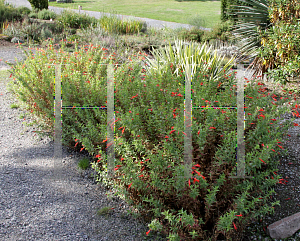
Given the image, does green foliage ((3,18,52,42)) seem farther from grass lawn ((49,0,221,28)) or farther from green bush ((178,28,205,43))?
grass lawn ((49,0,221,28))

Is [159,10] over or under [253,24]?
over

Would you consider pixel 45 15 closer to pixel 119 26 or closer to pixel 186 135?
pixel 119 26

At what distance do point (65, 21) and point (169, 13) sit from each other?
13.4m

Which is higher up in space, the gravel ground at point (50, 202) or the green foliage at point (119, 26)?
the green foliage at point (119, 26)

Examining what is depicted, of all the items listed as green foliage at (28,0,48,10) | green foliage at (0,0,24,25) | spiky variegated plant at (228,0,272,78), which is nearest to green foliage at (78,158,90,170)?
spiky variegated plant at (228,0,272,78)

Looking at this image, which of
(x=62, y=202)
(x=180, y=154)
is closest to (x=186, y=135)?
(x=180, y=154)

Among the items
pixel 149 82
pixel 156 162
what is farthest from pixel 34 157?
pixel 156 162

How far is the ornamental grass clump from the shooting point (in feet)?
7.82

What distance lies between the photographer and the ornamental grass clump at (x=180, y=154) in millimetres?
2385

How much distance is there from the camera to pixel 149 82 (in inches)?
153

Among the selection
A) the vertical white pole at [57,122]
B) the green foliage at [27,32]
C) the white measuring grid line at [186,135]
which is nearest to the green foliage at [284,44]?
the white measuring grid line at [186,135]

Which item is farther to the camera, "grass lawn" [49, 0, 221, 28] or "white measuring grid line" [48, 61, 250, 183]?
"grass lawn" [49, 0, 221, 28]

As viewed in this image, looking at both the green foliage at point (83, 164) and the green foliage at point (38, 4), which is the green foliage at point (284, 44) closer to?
the green foliage at point (83, 164)

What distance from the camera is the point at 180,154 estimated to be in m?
2.49
